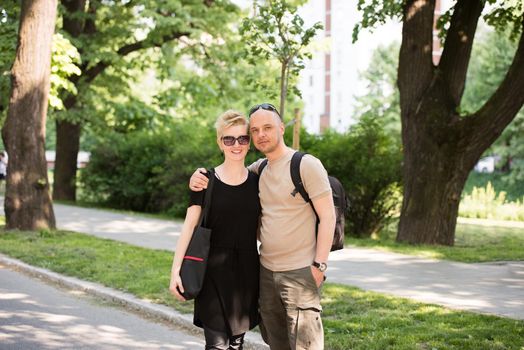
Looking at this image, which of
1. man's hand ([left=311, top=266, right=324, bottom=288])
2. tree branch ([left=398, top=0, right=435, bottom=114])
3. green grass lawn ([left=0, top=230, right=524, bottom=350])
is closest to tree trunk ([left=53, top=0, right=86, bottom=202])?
green grass lawn ([left=0, top=230, right=524, bottom=350])

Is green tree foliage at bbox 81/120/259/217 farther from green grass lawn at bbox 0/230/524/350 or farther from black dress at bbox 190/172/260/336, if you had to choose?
black dress at bbox 190/172/260/336

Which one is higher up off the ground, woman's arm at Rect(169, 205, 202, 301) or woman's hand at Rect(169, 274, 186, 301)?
woman's arm at Rect(169, 205, 202, 301)

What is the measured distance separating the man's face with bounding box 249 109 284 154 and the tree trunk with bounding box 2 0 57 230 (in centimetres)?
1137

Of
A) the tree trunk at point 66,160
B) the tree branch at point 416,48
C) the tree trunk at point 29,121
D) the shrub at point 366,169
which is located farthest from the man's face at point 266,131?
the tree trunk at point 66,160

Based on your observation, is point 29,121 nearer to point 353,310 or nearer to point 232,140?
point 353,310

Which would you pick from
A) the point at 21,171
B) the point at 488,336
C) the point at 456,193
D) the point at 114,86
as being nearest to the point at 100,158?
the point at 114,86

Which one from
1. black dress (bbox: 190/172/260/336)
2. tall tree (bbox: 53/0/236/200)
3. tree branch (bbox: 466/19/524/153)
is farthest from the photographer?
tall tree (bbox: 53/0/236/200)

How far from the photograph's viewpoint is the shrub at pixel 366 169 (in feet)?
54.1

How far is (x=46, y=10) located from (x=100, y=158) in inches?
402

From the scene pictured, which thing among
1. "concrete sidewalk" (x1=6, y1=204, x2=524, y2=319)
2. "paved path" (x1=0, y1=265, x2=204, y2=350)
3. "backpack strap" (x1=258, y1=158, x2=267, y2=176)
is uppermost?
"backpack strap" (x1=258, y1=158, x2=267, y2=176)

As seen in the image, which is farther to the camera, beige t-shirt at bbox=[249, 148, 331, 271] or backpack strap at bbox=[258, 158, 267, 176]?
backpack strap at bbox=[258, 158, 267, 176]

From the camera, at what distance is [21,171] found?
48.6 ft

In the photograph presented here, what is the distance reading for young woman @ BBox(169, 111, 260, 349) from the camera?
4.27 meters

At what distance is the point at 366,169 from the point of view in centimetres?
1636
